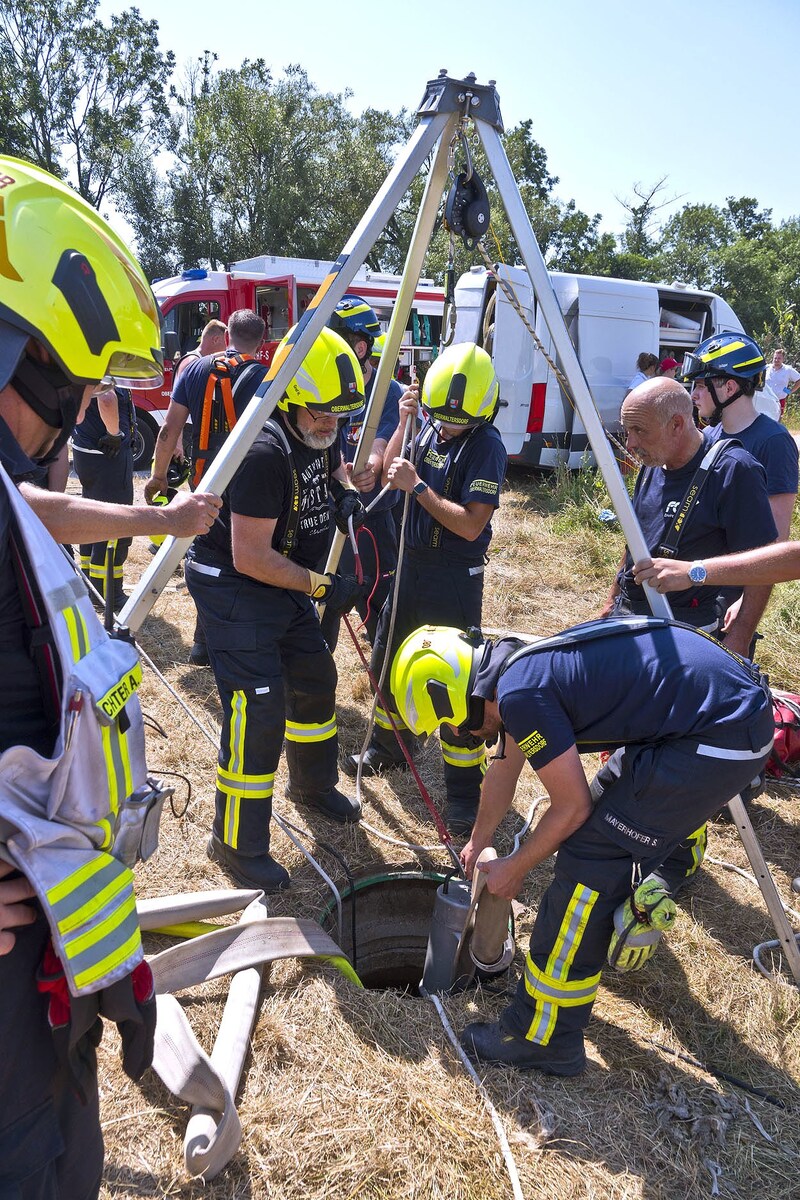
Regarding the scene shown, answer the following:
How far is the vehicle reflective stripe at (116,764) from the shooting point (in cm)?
128

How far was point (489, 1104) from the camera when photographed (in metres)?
Answer: 2.36

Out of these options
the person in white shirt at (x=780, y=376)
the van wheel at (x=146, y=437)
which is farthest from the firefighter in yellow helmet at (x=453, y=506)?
the person in white shirt at (x=780, y=376)

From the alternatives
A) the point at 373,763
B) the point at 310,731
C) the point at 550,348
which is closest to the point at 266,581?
the point at 310,731

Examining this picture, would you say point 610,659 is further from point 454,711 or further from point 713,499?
point 713,499

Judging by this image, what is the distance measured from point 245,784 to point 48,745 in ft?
6.65

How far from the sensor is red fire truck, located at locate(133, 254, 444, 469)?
11992 millimetres

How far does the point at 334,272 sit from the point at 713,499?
176 cm

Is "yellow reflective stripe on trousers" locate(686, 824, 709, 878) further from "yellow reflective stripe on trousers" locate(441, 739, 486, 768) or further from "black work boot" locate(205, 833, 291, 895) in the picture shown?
"black work boot" locate(205, 833, 291, 895)

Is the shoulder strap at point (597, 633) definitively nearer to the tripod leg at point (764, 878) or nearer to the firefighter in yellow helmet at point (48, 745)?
the tripod leg at point (764, 878)

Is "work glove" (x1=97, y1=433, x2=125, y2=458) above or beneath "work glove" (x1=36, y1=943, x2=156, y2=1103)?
above

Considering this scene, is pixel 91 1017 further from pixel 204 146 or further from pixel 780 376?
pixel 204 146

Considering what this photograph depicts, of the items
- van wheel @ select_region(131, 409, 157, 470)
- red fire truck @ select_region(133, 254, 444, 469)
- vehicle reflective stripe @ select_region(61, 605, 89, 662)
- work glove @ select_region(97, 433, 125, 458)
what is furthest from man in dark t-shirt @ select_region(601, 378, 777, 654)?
van wheel @ select_region(131, 409, 157, 470)

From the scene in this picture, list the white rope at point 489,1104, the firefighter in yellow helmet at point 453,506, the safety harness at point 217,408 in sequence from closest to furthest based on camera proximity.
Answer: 1. the white rope at point 489,1104
2. the firefighter in yellow helmet at point 453,506
3. the safety harness at point 217,408

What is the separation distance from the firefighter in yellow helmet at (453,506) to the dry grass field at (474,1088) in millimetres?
506
